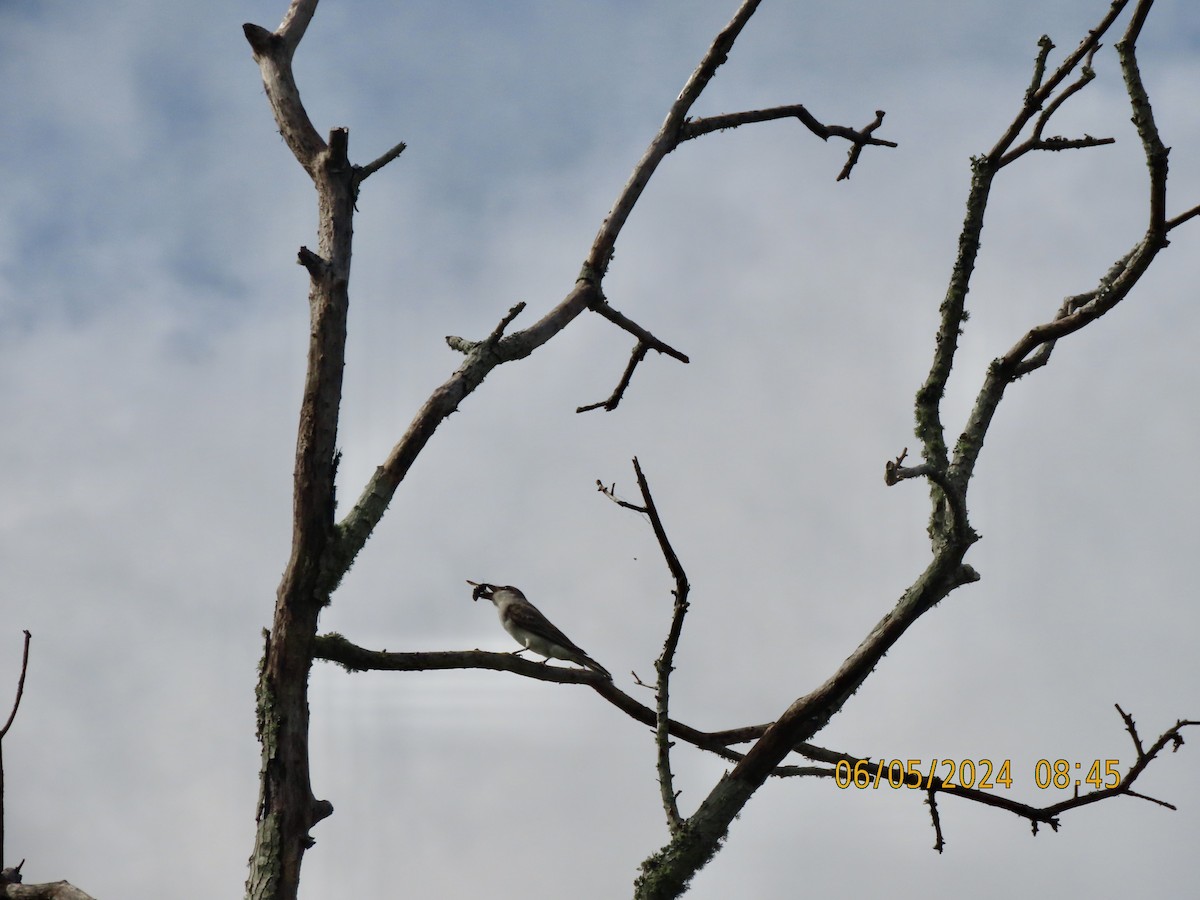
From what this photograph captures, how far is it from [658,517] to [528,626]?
17.2 ft

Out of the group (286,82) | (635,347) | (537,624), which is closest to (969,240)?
(635,347)

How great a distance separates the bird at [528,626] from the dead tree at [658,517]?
3149 mm

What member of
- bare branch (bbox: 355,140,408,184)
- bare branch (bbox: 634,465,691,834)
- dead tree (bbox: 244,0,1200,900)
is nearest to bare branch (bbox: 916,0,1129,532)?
dead tree (bbox: 244,0,1200,900)

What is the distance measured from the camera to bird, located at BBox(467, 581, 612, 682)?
31.6ft

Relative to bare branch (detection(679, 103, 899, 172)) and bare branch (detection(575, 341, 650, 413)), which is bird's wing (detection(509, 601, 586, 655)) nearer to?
bare branch (detection(575, 341, 650, 413))

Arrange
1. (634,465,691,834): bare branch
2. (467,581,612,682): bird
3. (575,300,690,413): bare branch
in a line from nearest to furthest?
(634,465,691,834): bare branch → (575,300,690,413): bare branch → (467,581,612,682): bird

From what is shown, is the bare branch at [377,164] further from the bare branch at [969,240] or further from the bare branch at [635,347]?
the bare branch at [969,240]

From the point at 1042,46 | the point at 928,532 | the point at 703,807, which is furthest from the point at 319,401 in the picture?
the point at 1042,46

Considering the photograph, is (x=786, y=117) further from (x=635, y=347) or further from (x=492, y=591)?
(x=492, y=591)

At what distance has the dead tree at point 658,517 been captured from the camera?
211 inches

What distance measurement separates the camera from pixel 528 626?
32.2 ft

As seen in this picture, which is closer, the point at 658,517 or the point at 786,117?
the point at 658,517

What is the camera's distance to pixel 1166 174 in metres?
5.47

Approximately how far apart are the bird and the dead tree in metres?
3.15
